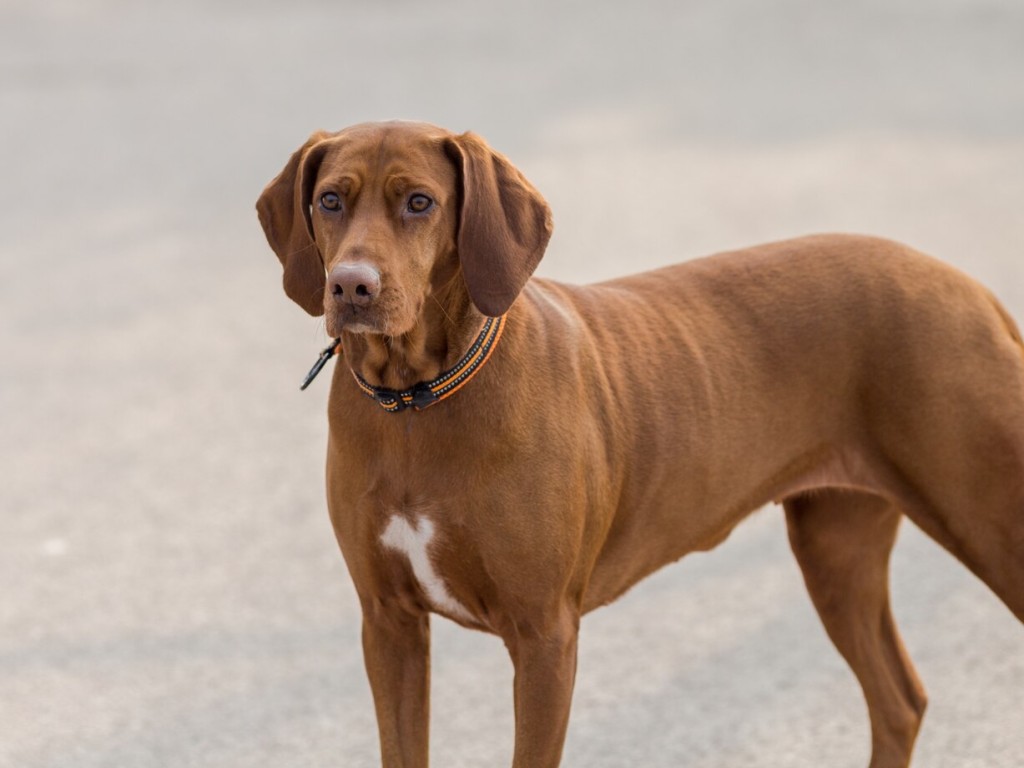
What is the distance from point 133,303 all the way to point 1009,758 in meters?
6.14

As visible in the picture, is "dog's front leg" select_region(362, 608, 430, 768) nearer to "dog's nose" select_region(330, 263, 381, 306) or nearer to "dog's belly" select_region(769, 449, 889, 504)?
"dog's nose" select_region(330, 263, 381, 306)

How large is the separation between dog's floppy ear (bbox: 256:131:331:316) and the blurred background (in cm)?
175

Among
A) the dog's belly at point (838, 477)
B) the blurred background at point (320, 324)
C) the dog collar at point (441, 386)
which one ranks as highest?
the dog collar at point (441, 386)

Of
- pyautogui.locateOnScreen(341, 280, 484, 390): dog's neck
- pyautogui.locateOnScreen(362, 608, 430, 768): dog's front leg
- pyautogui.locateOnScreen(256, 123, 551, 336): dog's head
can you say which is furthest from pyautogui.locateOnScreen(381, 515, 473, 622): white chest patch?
pyautogui.locateOnScreen(256, 123, 551, 336): dog's head

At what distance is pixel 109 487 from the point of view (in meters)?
6.80

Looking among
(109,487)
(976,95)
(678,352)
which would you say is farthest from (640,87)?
(678,352)

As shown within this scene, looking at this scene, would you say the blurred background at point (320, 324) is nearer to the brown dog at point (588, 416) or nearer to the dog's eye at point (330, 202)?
the brown dog at point (588, 416)

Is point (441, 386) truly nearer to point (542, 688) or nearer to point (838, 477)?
point (542, 688)

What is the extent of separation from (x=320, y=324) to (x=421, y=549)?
69 cm

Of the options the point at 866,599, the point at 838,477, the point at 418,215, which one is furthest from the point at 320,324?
the point at 866,599

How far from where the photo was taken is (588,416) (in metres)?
3.79

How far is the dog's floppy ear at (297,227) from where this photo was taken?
12.0ft

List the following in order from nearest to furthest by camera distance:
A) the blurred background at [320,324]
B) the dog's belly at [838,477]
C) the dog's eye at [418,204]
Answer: the dog's eye at [418,204] < the dog's belly at [838,477] < the blurred background at [320,324]

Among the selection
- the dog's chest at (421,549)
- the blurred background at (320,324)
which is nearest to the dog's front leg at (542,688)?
the dog's chest at (421,549)
